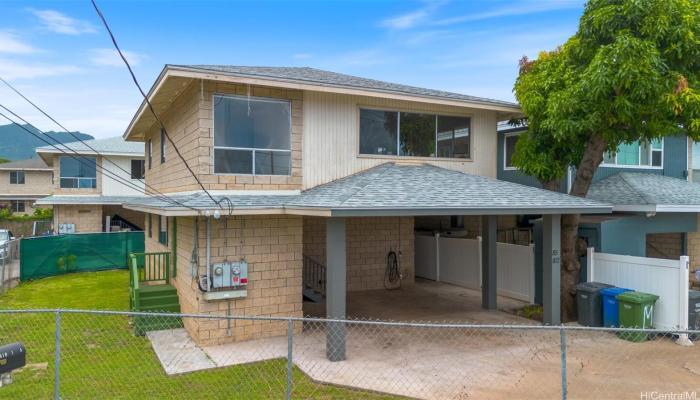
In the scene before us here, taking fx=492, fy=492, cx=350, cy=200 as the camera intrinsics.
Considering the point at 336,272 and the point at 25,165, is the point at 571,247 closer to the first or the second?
the point at 336,272

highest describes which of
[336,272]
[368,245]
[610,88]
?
[610,88]

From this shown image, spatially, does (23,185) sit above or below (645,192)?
above

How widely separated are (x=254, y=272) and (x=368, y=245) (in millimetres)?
6258

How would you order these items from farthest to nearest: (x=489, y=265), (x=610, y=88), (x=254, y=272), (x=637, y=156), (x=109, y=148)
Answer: (x=109, y=148) → (x=637, y=156) → (x=489, y=265) → (x=254, y=272) → (x=610, y=88)

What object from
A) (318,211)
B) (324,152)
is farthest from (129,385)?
(324,152)

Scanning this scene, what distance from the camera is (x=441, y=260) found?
55.0 feet

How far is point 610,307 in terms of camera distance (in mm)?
9914

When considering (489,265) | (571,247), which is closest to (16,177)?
(489,265)

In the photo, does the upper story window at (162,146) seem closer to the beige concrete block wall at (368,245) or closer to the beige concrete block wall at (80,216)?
the beige concrete block wall at (368,245)

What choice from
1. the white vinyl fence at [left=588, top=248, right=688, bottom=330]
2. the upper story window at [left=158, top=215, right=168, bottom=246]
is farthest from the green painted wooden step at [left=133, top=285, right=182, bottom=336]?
the white vinyl fence at [left=588, top=248, right=688, bottom=330]

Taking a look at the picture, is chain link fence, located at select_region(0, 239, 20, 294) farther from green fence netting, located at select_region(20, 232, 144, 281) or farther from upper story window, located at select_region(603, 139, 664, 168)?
upper story window, located at select_region(603, 139, 664, 168)

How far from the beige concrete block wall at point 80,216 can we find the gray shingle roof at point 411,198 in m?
17.3

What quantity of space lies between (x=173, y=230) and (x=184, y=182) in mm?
1573

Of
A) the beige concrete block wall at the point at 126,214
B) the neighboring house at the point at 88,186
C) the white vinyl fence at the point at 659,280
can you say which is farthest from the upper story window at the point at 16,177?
the white vinyl fence at the point at 659,280
